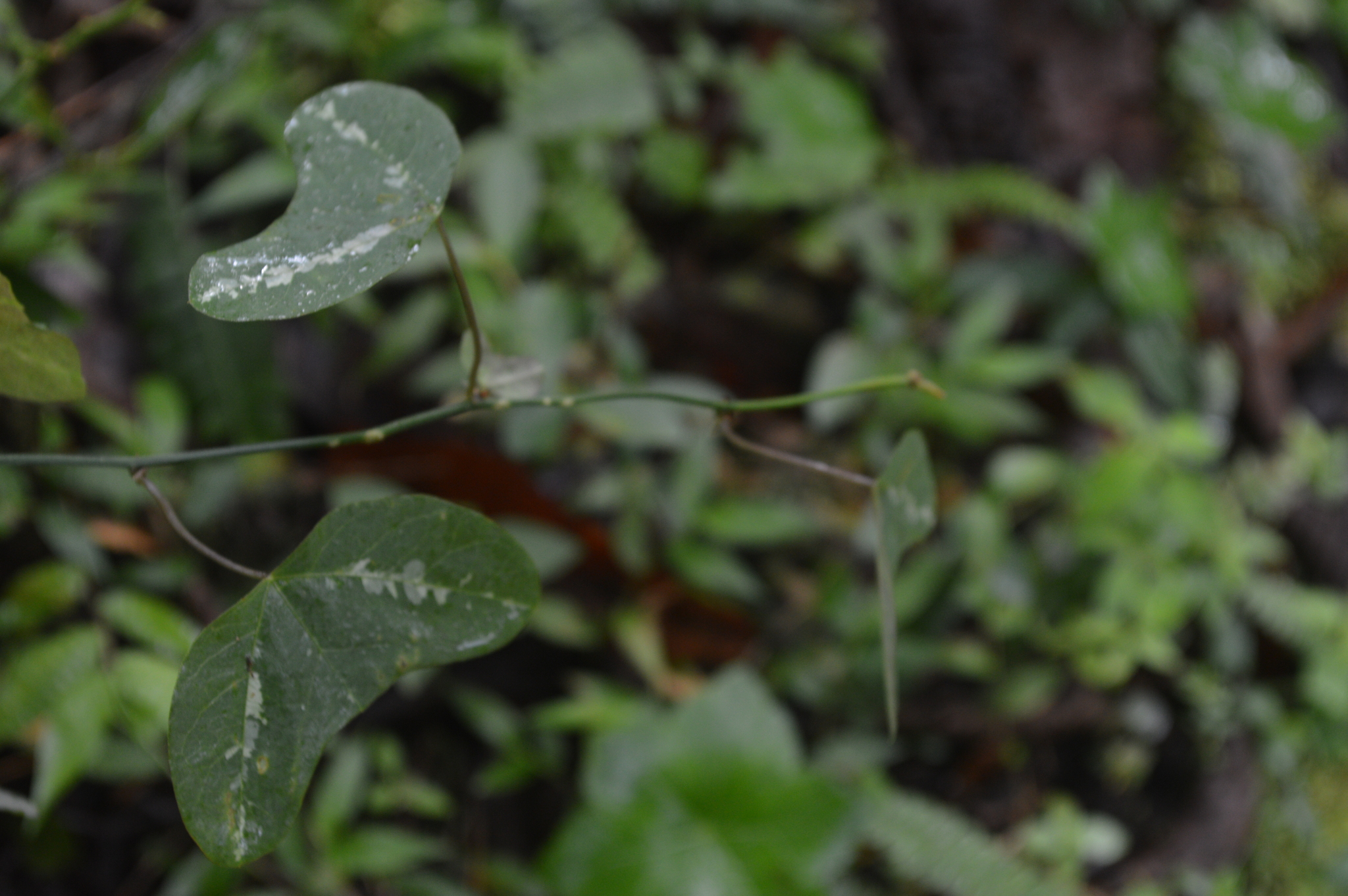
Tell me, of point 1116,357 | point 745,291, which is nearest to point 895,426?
point 745,291

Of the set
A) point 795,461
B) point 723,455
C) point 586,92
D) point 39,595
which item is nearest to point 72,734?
point 39,595

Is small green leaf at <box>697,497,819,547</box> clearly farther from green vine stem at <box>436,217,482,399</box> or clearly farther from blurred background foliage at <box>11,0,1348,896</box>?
green vine stem at <box>436,217,482,399</box>

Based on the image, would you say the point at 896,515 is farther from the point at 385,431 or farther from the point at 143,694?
the point at 143,694

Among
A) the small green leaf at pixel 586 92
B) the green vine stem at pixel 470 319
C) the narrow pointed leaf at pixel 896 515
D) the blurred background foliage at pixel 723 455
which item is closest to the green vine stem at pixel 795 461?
the narrow pointed leaf at pixel 896 515

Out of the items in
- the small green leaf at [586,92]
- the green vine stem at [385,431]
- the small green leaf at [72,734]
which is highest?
the green vine stem at [385,431]

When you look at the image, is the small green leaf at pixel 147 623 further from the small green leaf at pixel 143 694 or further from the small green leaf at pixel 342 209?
the small green leaf at pixel 342 209

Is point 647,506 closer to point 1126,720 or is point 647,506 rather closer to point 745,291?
point 745,291
